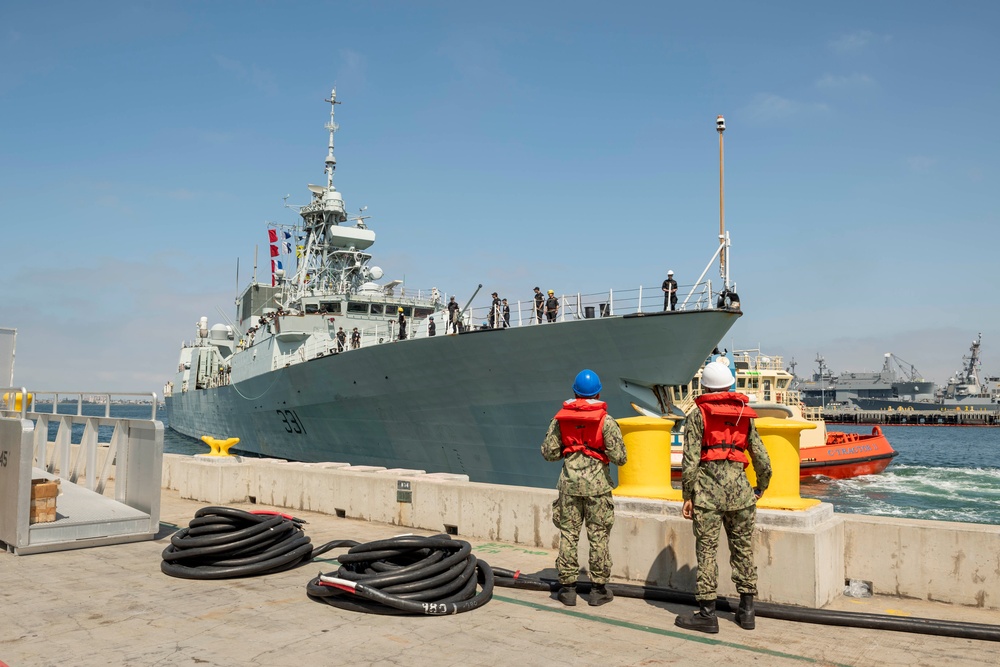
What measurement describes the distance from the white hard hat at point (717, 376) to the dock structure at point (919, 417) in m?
96.7

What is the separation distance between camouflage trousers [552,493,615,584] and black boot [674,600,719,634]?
0.66 metres

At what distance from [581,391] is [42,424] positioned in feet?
27.3

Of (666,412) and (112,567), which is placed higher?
(666,412)

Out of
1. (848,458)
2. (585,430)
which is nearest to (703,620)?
(585,430)

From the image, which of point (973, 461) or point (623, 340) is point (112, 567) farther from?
point (973, 461)

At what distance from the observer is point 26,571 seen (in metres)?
5.69

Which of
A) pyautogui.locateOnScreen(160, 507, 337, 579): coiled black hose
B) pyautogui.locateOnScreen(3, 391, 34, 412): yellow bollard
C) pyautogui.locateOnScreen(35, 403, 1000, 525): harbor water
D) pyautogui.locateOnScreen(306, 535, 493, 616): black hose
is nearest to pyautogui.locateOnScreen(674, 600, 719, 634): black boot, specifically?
pyautogui.locateOnScreen(306, 535, 493, 616): black hose

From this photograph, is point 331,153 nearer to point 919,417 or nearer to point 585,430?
point 585,430

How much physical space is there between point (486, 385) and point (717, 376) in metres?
12.1

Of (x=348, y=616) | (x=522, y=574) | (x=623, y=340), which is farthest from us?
(x=623, y=340)

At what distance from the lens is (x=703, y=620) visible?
14.0ft

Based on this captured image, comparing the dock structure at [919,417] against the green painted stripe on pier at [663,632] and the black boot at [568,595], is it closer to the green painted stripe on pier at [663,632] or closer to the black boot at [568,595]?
the black boot at [568,595]

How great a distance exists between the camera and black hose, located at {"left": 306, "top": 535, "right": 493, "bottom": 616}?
14.9ft

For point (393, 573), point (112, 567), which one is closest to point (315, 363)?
point (112, 567)
